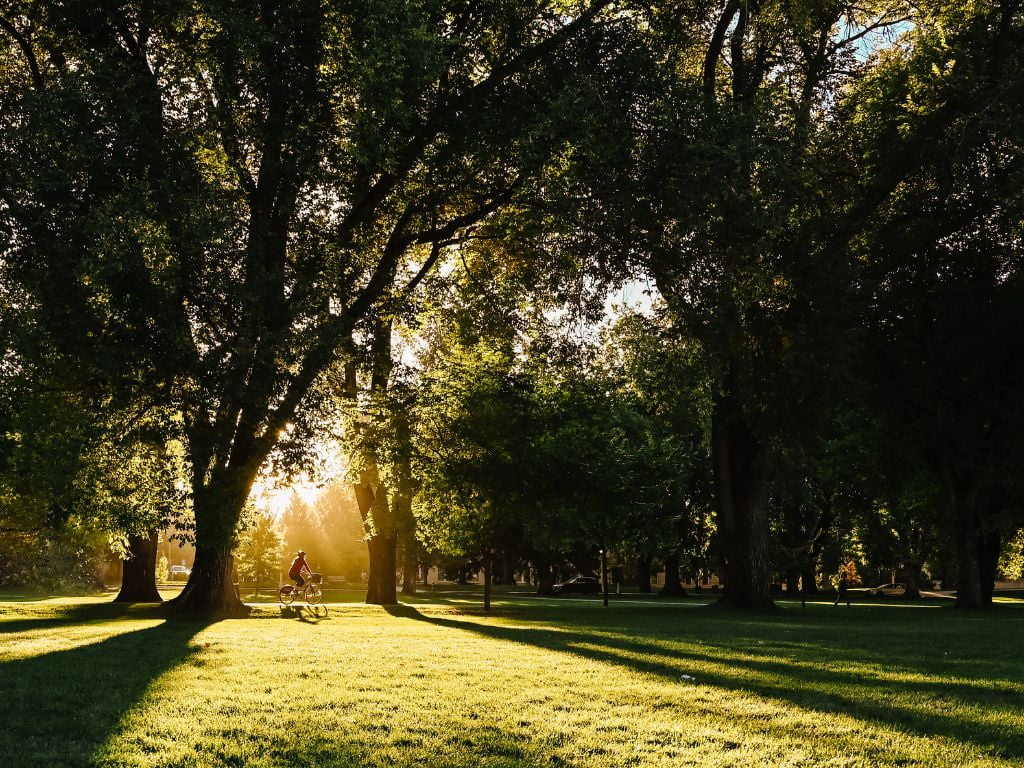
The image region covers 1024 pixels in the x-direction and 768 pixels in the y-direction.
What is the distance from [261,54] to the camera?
14445 millimetres

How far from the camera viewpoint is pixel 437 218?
2052cm

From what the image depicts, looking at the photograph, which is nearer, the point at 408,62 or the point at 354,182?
the point at 408,62

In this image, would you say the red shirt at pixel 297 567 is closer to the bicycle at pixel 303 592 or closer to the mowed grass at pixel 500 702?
the bicycle at pixel 303 592

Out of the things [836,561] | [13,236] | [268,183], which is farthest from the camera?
[836,561]

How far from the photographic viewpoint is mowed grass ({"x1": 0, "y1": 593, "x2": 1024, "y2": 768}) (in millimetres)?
6422

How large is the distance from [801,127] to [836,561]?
41.2m

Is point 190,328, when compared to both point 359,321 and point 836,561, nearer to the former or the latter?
point 359,321

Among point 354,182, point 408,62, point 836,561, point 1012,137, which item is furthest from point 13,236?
point 836,561

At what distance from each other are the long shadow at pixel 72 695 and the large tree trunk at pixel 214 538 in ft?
10.7

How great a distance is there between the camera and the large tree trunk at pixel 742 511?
28.4 meters

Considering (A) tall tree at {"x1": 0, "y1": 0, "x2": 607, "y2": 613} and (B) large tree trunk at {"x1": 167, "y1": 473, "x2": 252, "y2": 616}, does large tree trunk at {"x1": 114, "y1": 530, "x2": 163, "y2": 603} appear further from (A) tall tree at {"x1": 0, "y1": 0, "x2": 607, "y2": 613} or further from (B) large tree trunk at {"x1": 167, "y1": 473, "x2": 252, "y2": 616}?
(A) tall tree at {"x1": 0, "y1": 0, "x2": 607, "y2": 613}

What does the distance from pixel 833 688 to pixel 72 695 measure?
8.04 m

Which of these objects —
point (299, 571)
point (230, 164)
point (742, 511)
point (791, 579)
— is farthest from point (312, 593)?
point (791, 579)

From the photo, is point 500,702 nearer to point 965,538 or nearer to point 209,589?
point 209,589
